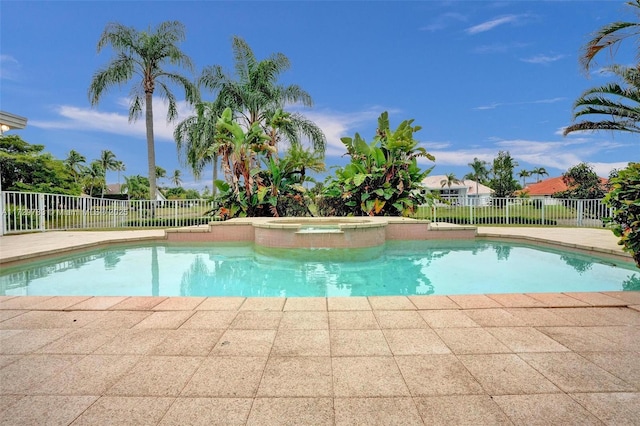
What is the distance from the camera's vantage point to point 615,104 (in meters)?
9.36

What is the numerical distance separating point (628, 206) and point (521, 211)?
38.5ft

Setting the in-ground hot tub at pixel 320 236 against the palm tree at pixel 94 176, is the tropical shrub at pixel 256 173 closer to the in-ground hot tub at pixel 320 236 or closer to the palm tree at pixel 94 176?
the in-ground hot tub at pixel 320 236

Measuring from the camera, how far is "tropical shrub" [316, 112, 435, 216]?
12648 millimetres

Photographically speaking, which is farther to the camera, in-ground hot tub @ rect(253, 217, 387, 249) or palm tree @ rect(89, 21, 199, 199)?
palm tree @ rect(89, 21, 199, 199)

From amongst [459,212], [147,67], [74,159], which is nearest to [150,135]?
[147,67]

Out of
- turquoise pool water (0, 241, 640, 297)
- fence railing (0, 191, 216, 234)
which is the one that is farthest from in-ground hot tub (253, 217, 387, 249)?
fence railing (0, 191, 216, 234)

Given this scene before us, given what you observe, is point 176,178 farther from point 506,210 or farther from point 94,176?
point 506,210

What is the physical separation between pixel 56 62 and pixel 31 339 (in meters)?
14.2

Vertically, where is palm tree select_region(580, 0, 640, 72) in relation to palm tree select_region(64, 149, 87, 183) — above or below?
below

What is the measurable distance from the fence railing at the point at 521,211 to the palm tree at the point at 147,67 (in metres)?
13.8

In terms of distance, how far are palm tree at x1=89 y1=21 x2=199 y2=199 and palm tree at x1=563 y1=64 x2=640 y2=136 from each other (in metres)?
16.5

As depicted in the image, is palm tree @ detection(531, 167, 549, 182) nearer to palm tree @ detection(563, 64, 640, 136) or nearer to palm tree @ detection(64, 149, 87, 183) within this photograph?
palm tree @ detection(563, 64, 640, 136)

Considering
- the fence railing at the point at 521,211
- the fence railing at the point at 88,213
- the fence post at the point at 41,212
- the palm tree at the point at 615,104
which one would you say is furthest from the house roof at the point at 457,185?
the fence post at the point at 41,212

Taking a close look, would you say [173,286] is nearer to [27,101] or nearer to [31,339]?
[31,339]
